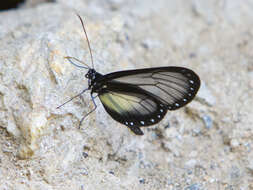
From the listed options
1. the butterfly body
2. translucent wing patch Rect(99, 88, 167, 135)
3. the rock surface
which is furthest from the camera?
translucent wing patch Rect(99, 88, 167, 135)

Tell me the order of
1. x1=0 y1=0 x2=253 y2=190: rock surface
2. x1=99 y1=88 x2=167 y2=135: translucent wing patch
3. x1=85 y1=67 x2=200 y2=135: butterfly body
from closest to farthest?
x1=0 y1=0 x2=253 y2=190: rock surface → x1=85 y1=67 x2=200 y2=135: butterfly body → x1=99 y1=88 x2=167 y2=135: translucent wing patch

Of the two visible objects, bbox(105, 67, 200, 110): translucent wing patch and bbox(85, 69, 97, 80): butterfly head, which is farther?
bbox(85, 69, 97, 80): butterfly head

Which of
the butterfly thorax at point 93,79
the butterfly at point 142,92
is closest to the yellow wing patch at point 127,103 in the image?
the butterfly at point 142,92

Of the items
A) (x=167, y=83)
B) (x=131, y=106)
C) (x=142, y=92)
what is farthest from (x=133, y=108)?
(x=167, y=83)

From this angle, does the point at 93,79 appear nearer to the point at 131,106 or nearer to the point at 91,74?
the point at 91,74

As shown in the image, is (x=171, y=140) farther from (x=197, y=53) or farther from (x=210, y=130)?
(x=197, y=53)

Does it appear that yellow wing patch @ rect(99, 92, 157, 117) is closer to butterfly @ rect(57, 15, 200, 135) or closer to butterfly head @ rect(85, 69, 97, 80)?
butterfly @ rect(57, 15, 200, 135)

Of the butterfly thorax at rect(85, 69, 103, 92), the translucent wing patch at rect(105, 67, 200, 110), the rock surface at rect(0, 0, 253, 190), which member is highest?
the translucent wing patch at rect(105, 67, 200, 110)

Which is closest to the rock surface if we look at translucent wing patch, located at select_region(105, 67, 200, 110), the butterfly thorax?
the butterfly thorax
